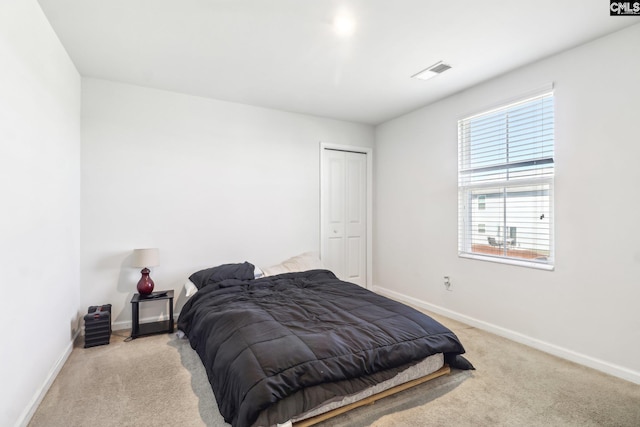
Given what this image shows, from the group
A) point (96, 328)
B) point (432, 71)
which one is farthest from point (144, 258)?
point (432, 71)

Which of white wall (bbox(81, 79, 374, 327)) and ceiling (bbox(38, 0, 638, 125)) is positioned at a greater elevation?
ceiling (bbox(38, 0, 638, 125))

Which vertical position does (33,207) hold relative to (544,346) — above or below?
above

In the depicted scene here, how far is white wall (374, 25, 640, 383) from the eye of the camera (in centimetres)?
223

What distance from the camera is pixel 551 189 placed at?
8.79ft

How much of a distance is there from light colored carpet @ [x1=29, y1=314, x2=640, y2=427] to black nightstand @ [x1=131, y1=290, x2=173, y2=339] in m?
0.35

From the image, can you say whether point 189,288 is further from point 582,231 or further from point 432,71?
point 582,231

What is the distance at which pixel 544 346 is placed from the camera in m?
2.68

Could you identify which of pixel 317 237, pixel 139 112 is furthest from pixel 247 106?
pixel 317 237

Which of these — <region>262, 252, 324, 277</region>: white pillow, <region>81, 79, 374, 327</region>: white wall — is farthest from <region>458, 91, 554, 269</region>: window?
<region>81, 79, 374, 327</region>: white wall

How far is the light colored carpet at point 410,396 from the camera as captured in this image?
5.86 ft

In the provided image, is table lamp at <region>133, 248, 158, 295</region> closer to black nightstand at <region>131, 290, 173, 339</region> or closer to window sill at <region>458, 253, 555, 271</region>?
black nightstand at <region>131, 290, 173, 339</region>

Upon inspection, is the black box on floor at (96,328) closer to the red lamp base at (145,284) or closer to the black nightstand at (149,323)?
the black nightstand at (149,323)

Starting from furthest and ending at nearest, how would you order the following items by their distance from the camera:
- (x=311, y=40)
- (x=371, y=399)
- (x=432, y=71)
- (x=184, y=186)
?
(x=184, y=186), (x=432, y=71), (x=311, y=40), (x=371, y=399)

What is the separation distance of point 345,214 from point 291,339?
2.82 m
